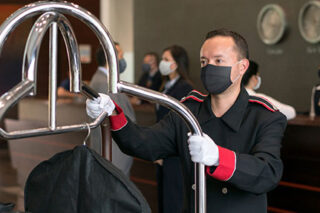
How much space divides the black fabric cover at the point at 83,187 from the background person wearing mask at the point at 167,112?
7.93ft

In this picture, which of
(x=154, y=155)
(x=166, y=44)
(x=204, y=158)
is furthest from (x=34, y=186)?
(x=166, y=44)

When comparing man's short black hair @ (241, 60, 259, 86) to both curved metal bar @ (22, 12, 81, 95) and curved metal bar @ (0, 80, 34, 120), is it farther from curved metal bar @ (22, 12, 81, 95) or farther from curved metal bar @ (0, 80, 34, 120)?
curved metal bar @ (0, 80, 34, 120)

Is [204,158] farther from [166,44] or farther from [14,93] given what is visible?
[166,44]

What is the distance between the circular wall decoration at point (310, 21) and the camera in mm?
6512

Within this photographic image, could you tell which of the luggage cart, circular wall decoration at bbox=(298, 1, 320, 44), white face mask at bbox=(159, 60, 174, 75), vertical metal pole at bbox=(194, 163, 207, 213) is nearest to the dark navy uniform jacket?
vertical metal pole at bbox=(194, 163, 207, 213)

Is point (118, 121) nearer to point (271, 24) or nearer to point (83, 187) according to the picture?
point (83, 187)

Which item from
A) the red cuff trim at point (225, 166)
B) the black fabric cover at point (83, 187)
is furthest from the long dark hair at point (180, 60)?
the black fabric cover at point (83, 187)

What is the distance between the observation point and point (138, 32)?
941cm

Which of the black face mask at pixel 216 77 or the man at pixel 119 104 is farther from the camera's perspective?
the man at pixel 119 104

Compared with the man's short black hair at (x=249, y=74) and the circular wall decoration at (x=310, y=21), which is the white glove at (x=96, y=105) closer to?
the man's short black hair at (x=249, y=74)

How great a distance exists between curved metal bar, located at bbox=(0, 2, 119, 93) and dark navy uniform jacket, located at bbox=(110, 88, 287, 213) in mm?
619

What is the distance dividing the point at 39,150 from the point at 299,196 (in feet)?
11.5

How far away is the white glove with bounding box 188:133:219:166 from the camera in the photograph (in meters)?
1.29

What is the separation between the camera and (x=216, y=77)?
173cm
